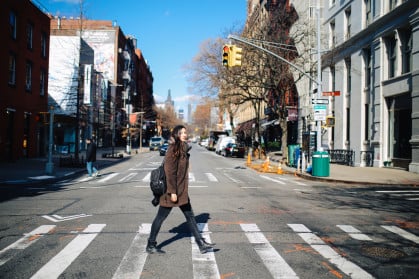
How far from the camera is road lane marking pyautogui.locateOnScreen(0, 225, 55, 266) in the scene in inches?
214

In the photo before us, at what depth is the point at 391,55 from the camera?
77.8 feet

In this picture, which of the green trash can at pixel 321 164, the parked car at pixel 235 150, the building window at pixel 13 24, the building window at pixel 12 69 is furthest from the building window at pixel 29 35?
the green trash can at pixel 321 164

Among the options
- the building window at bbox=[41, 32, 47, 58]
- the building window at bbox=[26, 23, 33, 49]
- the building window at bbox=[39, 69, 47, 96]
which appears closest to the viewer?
the building window at bbox=[26, 23, 33, 49]

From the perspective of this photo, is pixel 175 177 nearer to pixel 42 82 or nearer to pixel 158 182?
pixel 158 182

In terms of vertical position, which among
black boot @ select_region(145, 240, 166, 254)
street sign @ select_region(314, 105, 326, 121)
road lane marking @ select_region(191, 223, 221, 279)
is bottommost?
road lane marking @ select_region(191, 223, 221, 279)

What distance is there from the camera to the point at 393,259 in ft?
18.0

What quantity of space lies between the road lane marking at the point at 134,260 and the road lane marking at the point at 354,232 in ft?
12.6

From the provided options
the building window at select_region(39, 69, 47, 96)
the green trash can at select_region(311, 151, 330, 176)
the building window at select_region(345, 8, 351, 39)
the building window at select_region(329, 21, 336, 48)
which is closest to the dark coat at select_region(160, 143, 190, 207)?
the green trash can at select_region(311, 151, 330, 176)

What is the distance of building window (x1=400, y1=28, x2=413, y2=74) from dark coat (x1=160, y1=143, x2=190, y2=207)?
67.3 ft

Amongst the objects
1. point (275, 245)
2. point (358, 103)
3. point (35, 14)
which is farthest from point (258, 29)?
point (275, 245)

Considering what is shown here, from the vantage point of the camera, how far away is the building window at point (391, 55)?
23.1 meters

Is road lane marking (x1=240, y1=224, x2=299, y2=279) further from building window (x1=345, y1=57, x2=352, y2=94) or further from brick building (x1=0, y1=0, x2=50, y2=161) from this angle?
building window (x1=345, y1=57, x2=352, y2=94)

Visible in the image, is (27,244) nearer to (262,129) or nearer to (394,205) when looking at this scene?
(394,205)

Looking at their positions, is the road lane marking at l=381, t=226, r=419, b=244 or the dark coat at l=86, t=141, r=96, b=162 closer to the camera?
the road lane marking at l=381, t=226, r=419, b=244
